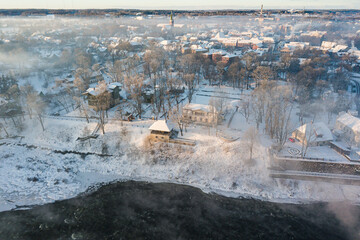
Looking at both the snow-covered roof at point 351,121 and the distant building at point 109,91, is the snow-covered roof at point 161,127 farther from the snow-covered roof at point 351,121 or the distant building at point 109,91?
the snow-covered roof at point 351,121

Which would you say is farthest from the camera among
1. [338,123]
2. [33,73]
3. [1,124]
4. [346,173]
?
[33,73]

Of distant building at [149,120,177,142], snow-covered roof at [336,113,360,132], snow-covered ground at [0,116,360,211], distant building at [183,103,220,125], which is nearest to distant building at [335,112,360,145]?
snow-covered roof at [336,113,360,132]

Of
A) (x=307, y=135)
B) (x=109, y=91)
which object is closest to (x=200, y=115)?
(x=307, y=135)

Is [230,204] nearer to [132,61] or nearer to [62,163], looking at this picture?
[62,163]

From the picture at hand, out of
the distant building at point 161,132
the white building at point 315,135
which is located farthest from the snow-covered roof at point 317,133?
the distant building at point 161,132

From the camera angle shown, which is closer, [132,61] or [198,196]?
[198,196]

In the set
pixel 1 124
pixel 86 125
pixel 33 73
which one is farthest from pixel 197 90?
pixel 33 73

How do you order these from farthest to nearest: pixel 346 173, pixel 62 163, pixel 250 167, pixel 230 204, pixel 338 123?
pixel 338 123, pixel 62 163, pixel 250 167, pixel 346 173, pixel 230 204
